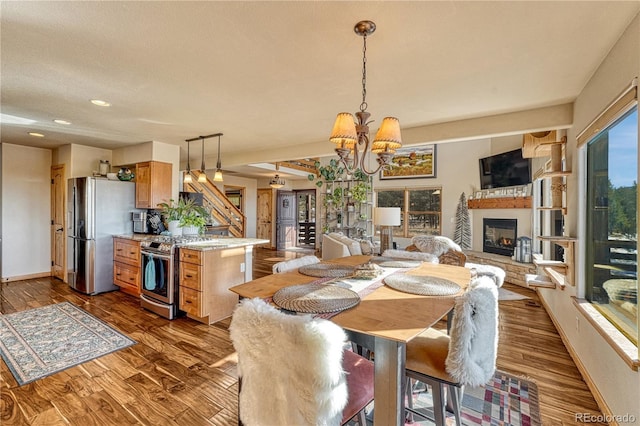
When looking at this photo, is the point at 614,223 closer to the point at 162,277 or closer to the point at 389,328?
the point at 389,328

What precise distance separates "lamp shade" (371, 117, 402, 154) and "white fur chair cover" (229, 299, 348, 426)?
1290mm

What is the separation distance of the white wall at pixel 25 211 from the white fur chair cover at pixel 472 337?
690 centimetres

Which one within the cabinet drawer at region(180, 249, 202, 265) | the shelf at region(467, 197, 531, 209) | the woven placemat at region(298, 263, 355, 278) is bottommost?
the cabinet drawer at region(180, 249, 202, 265)

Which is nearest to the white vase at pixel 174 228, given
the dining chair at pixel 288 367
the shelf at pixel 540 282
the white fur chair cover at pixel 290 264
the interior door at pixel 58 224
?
the white fur chair cover at pixel 290 264

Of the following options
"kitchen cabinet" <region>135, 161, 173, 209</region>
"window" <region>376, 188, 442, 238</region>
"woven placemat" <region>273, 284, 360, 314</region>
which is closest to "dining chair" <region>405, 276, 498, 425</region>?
"woven placemat" <region>273, 284, 360, 314</region>

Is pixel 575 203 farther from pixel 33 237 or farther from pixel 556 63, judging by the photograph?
pixel 33 237

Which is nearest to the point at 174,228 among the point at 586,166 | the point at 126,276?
the point at 126,276

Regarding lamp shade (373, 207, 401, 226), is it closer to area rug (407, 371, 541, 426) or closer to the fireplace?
area rug (407, 371, 541, 426)

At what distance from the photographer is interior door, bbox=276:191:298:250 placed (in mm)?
9633

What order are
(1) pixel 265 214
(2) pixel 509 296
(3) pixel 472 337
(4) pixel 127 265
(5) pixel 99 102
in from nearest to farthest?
(3) pixel 472 337 < (5) pixel 99 102 < (4) pixel 127 265 < (2) pixel 509 296 < (1) pixel 265 214

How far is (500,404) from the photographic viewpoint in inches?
80.7

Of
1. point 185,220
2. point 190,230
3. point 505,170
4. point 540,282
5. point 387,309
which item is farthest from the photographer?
point 505,170

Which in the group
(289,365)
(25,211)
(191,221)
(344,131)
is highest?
(344,131)

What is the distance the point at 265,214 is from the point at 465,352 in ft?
29.2
